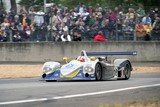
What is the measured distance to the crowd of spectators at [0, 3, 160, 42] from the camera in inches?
1199

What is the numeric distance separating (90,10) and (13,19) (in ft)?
13.7

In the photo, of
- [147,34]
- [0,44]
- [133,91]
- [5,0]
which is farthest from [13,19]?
[5,0]

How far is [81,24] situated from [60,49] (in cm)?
213

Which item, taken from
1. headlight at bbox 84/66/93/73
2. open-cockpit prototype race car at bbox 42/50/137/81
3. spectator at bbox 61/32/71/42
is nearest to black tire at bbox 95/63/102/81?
open-cockpit prototype race car at bbox 42/50/137/81

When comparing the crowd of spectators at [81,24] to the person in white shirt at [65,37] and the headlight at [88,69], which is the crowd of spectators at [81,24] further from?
the headlight at [88,69]

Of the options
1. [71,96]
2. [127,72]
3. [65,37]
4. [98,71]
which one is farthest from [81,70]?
[65,37]

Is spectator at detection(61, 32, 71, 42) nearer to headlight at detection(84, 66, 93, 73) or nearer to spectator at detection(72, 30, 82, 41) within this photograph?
spectator at detection(72, 30, 82, 41)

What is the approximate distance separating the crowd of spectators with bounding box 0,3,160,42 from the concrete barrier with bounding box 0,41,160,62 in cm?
33

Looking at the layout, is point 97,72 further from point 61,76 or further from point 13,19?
point 13,19

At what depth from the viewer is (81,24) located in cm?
3067

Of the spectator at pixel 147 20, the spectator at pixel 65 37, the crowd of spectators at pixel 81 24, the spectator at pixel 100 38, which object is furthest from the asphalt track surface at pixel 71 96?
the spectator at pixel 65 37

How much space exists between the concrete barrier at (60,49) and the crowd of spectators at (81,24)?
0.33 metres

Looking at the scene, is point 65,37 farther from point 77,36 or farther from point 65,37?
point 77,36

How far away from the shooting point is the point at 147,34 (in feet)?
102
